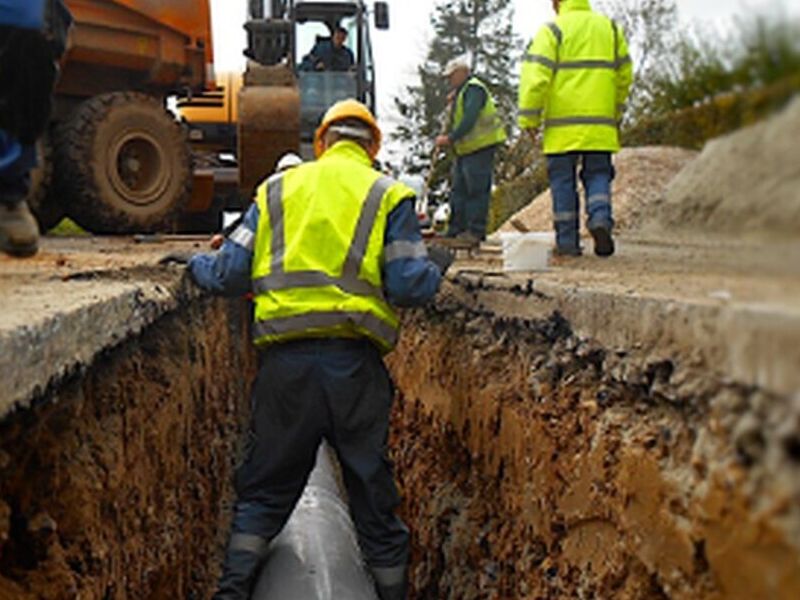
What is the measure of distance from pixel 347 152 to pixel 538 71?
180cm

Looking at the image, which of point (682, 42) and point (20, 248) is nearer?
point (682, 42)

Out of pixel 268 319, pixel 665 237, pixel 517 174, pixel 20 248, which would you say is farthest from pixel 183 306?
pixel 517 174

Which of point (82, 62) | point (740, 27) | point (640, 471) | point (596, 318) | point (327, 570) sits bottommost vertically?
point (327, 570)

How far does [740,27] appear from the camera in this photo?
4.71 ft

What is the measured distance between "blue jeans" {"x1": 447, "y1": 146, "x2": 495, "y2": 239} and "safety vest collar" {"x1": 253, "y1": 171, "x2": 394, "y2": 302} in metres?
4.14

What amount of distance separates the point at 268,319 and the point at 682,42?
2304 mm

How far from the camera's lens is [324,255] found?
3785 millimetres

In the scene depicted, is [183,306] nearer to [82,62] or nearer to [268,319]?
[268,319]

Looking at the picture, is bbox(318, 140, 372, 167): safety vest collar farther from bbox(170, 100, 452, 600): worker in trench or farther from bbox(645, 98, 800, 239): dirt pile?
bbox(645, 98, 800, 239): dirt pile

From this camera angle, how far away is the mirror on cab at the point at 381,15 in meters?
11.8

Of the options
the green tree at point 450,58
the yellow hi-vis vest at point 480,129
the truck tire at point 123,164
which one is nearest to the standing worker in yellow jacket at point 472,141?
the yellow hi-vis vest at point 480,129

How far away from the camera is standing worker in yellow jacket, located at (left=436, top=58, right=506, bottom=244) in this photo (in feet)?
25.6

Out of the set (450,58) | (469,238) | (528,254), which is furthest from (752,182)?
(450,58)

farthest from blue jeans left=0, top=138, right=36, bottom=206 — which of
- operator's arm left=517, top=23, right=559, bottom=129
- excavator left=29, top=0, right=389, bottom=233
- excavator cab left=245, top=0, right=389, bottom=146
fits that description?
excavator cab left=245, top=0, right=389, bottom=146
